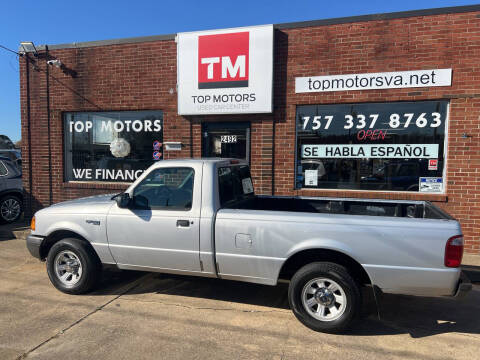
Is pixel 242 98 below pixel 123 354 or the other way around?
the other way around

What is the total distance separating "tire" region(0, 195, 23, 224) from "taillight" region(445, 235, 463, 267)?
31.9 feet

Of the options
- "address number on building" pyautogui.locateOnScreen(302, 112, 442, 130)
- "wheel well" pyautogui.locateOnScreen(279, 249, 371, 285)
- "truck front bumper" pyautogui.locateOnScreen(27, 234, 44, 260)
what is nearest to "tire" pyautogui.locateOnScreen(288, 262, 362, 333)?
"wheel well" pyautogui.locateOnScreen(279, 249, 371, 285)

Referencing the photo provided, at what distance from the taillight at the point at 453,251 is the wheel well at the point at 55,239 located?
13.3 ft

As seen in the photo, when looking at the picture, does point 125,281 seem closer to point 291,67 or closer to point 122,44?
point 291,67

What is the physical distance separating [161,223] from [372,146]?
4835 millimetres

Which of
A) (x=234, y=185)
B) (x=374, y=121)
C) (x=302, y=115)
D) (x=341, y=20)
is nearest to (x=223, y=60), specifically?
(x=302, y=115)

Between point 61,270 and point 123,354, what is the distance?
6.55 feet

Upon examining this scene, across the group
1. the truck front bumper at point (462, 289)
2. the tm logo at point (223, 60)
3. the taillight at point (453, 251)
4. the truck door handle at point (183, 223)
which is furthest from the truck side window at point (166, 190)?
the tm logo at point (223, 60)

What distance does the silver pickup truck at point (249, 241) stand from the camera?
3441 mm

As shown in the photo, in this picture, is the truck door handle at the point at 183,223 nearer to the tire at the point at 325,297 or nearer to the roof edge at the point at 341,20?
the tire at the point at 325,297

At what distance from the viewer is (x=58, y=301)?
4.48m

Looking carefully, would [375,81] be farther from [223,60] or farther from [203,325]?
[203,325]

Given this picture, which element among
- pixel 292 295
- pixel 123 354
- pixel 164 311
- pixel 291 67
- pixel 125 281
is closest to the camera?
pixel 123 354

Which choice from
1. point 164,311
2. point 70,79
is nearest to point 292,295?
point 164,311
